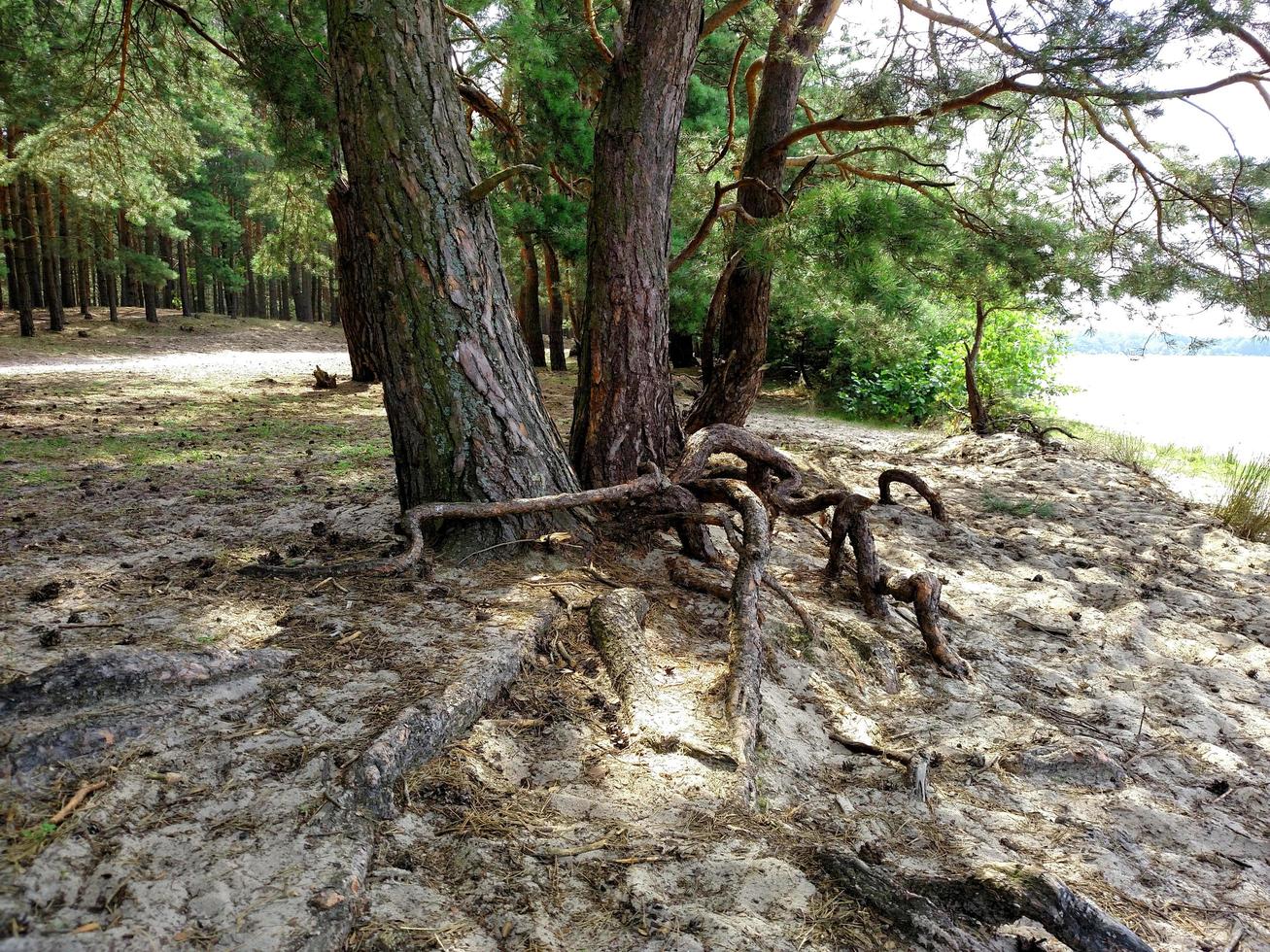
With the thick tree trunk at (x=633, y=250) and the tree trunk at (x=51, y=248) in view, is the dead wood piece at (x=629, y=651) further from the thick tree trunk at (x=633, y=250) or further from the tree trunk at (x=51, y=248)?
the tree trunk at (x=51, y=248)

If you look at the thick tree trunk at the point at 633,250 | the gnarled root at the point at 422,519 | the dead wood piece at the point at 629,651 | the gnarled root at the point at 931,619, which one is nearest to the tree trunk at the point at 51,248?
the thick tree trunk at the point at 633,250

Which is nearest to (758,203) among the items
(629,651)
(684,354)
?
(629,651)

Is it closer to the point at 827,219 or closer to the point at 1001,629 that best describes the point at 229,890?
the point at 1001,629

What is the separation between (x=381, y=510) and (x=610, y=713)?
245 cm

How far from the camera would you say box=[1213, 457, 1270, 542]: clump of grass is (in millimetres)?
6539

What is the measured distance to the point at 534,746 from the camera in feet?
7.80

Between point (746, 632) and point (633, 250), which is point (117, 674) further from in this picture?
point (633, 250)

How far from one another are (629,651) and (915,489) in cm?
340

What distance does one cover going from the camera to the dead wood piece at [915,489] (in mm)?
5313

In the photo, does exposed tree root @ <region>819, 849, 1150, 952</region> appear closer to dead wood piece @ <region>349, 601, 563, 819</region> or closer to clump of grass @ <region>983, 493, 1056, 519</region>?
dead wood piece @ <region>349, 601, 563, 819</region>

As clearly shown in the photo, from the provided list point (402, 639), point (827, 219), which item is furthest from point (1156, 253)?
point (402, 639)

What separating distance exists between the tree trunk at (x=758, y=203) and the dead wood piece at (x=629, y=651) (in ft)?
12.2

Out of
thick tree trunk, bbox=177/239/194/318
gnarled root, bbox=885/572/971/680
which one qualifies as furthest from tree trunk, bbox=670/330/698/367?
thick tree trunk, bbox=177/239/194/318

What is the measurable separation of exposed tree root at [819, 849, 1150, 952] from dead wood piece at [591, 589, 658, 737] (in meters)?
0.83
